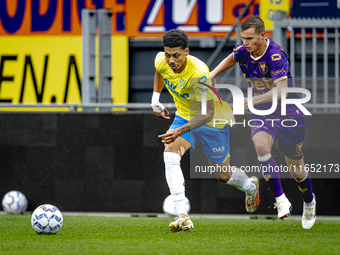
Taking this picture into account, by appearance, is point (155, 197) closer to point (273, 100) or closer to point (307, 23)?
point (273, 100)

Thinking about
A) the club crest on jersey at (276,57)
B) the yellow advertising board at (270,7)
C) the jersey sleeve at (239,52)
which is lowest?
the club crest on jersey at (276,57)

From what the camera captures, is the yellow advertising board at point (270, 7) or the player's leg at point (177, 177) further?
the yellow advertising board at point (270, 7)

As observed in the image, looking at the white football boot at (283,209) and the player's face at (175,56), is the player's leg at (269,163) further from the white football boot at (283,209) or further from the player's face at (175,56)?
the player's face at (175,56)

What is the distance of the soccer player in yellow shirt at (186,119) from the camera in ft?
17.1

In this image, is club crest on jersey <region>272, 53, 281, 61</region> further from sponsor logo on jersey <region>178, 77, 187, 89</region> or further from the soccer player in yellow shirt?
sponsor logo on jersey <region>178, 77, 187, 89</region>

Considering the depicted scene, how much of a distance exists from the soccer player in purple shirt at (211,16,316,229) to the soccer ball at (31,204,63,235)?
2.25 meters

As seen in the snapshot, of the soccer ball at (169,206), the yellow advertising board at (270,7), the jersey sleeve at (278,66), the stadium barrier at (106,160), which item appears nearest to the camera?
the jersey sleeve at (278,66)

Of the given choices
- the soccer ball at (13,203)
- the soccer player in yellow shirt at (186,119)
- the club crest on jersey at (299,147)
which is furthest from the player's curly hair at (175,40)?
the soccer ball at (13,203)

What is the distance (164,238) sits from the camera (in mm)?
4875

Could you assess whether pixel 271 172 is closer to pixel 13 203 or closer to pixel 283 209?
pixel 283 209

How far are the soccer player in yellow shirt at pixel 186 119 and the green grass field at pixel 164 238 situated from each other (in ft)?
1.35

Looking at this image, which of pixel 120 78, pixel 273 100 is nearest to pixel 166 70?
pixel 273 100

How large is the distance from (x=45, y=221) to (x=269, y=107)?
105 inches

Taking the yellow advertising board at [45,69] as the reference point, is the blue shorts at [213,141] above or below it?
below
